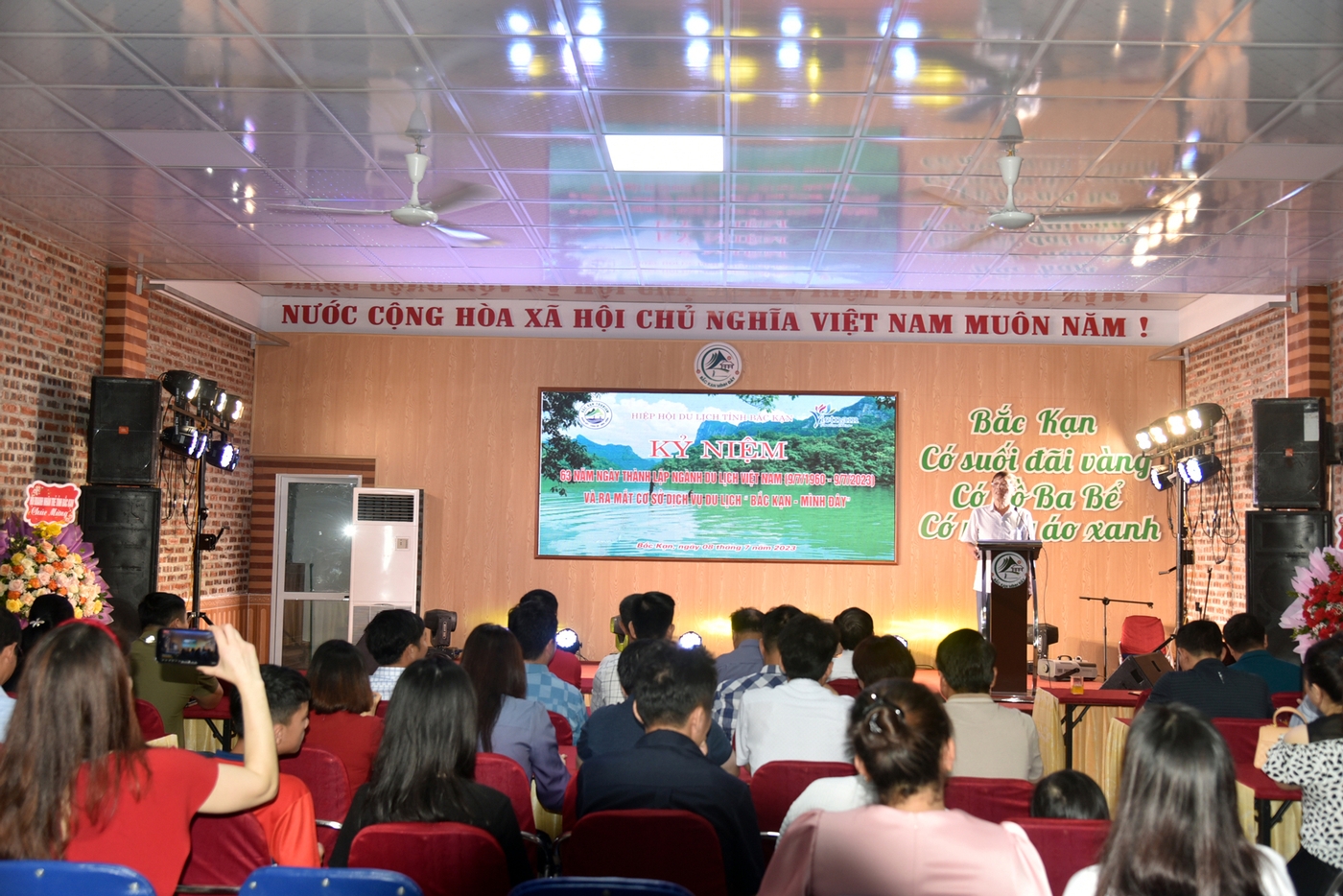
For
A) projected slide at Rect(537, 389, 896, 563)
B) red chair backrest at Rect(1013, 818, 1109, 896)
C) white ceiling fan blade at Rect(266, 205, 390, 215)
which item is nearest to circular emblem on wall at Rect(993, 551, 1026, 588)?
projected slide at Rect(537, 389, 896, 563)

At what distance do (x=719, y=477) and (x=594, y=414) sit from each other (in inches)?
56.7

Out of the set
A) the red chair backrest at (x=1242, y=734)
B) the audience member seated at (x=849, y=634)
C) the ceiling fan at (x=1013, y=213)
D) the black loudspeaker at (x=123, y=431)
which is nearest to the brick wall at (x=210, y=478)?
the black loudspeaker at (x=123, y=431)

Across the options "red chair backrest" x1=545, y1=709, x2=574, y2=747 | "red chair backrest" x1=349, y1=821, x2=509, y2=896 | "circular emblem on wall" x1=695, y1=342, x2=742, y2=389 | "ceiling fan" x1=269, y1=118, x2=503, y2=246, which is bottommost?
"red chair backrest" x1=545, y1=709, x2=574, y2=747

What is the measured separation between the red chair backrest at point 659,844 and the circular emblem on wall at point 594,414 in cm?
891

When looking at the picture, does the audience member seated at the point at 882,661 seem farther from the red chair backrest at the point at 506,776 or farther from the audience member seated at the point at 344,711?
the audience member seated at the point at 344,711

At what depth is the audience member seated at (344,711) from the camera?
378cm

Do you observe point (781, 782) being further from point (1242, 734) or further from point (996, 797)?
point (1242, 734)

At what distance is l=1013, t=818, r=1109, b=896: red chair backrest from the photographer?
2.65m

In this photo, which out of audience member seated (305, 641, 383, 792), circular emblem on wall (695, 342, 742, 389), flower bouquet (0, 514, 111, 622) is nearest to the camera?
audience member seated (305, 641, 383, 792)

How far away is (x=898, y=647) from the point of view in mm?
4578

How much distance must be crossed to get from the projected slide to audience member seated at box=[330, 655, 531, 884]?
859cm

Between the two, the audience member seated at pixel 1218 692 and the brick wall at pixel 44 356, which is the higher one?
the brick wall at pixel 44 356

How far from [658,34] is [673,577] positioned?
7.24 metres

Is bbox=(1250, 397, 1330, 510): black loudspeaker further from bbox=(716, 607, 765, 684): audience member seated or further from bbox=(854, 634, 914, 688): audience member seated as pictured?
bbox=(854, 634, 914, 688): audience member seated
